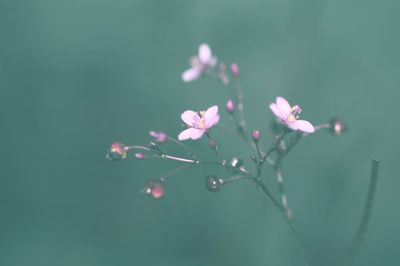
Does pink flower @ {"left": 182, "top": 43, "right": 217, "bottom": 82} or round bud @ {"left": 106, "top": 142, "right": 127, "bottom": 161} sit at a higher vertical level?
pink flower @ {"left": 182, "top": 43, "right": 217, "bottom": 82}

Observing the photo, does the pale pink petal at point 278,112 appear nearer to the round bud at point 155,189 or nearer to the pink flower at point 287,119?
the pink flower at point 287,119

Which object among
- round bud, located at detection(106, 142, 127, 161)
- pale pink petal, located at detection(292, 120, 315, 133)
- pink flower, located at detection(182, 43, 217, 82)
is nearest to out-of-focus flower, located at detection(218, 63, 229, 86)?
pink flower, located at detection(182, 43, 217, 82)

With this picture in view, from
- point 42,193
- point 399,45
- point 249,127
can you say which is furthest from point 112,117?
point 399,45

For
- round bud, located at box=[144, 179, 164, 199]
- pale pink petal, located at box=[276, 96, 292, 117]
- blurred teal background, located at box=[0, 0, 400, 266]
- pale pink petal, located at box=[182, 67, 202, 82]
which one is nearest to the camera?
round bud, located at box=[144, 179, 164, 199]

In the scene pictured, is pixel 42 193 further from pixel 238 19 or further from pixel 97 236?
pixel 238 19

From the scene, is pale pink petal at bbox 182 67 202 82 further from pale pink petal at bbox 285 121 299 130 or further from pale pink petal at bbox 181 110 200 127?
pale pink petal at bbox 285 121 299 130

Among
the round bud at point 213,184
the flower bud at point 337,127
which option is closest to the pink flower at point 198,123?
the round bud at point 213,184
